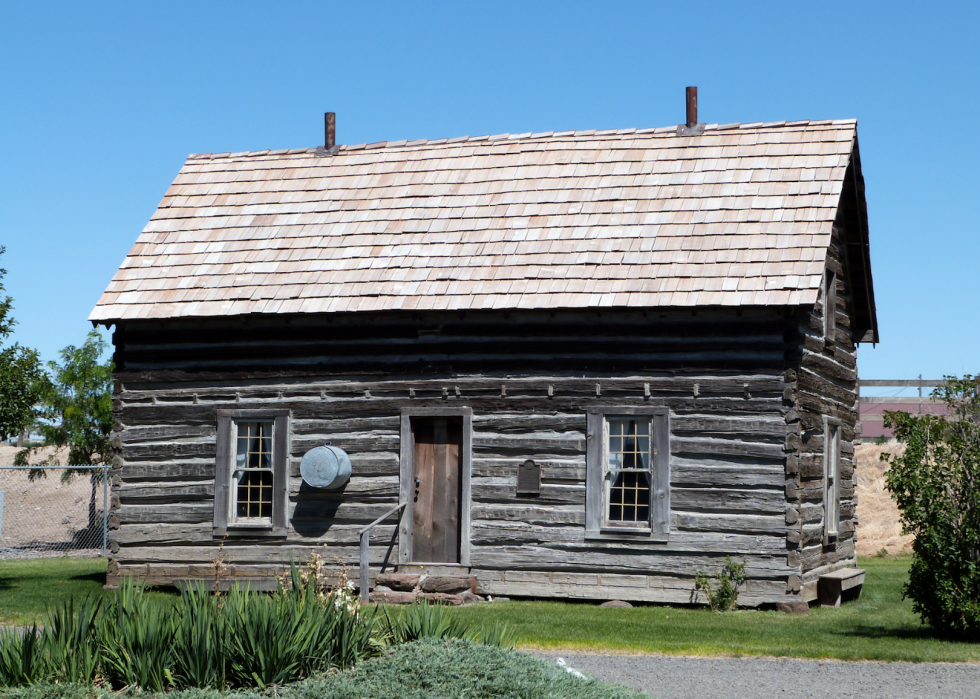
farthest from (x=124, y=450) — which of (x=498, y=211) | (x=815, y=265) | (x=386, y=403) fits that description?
(x=815, y=265)

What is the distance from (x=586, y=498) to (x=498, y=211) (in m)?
4.49

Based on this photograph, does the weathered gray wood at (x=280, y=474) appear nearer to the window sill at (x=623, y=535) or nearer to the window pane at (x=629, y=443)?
the window sill at (x=623, y=535)

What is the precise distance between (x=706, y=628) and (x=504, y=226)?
662cm

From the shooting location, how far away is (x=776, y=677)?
982 centimetres

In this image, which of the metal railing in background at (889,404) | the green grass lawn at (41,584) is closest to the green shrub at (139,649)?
the green grass lawn at (41,584)

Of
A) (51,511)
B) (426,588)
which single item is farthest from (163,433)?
(51,511)

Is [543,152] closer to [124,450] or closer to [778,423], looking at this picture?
[778,423]

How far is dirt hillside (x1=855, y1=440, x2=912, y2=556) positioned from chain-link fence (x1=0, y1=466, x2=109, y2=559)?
1790 cm

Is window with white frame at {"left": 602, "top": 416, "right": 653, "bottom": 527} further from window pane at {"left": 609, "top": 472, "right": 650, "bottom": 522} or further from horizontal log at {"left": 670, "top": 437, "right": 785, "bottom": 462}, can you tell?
horizontal log at {"left": 670, "top": 437, "right": 785, "bottom": 462}

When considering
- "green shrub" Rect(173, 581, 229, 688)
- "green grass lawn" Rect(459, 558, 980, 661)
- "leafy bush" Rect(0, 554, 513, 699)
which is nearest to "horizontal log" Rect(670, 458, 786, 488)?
"green grass lawn" Rect(459, 558, 980, 661)

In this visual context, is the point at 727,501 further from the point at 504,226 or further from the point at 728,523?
the point at 504,226

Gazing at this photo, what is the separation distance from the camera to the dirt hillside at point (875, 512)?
26.6 m

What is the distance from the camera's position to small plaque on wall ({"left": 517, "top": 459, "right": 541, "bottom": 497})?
604 inches

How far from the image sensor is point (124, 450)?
56.3ft
